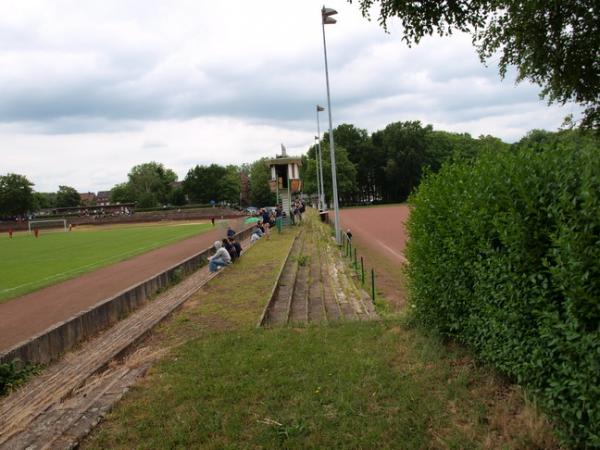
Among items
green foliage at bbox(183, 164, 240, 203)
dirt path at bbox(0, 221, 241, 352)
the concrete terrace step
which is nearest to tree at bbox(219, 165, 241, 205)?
green foliage at bbox(183, 164, 240, 203)

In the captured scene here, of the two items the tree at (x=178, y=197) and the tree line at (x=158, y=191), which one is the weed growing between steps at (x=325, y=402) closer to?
the tree line at (x=158, y=191)

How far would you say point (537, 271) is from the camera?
3945mm

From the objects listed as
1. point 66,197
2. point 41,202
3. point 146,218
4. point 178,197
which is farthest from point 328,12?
point 66,197

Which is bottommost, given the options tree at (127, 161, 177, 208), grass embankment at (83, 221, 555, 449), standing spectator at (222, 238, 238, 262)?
grass embankment at (83, 221, 555, 449)

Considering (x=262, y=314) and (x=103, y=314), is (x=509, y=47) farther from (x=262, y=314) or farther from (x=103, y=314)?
(x=103, y=314)

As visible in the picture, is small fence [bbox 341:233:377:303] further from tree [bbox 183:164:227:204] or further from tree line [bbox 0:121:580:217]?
tree [bbox 183:164:227:204]

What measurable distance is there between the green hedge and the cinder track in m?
5.51

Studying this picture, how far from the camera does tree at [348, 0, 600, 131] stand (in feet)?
29.2

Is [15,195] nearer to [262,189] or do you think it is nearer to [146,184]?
[146,184]

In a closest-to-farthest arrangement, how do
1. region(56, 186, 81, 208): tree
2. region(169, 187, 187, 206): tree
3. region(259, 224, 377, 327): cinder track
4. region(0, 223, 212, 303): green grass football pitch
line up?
region(259, 224, 377, 327): cinder track → region(0, 223, 212, 303): green grass football pitch → region(169, 187, 187, 206): tree → region(56, 186, 81, 208): tree

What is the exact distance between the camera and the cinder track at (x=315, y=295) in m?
11.8

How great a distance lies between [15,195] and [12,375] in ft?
348

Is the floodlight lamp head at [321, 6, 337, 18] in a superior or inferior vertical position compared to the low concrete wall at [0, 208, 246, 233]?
superior

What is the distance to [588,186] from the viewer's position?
308 cm
